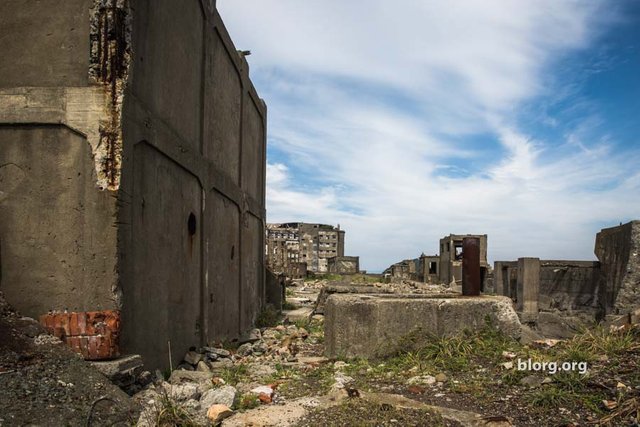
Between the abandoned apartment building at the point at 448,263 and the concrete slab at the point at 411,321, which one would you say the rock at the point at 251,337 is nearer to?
the concrete slab at the point at 411,321

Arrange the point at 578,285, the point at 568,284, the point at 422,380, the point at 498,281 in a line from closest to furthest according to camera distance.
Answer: the point at 422,380 → the point at 578,285 → the point at 568,284 → the point at 498,281

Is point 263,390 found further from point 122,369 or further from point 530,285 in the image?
point 530,285

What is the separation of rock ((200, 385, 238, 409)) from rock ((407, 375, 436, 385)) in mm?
1798

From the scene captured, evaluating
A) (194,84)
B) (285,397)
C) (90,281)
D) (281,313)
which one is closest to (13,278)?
(90,281)

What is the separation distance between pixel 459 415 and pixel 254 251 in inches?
305

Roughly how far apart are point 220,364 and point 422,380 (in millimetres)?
2921

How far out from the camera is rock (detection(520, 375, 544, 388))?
14.0ft

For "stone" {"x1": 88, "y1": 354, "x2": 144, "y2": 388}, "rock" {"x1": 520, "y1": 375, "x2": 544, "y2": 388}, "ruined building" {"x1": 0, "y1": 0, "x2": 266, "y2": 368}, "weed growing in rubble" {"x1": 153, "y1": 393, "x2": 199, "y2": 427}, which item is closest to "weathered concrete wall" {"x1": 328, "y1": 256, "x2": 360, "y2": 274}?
"ruined building" {"x1": 0, "y1": 0, "x2": 266, "y2": 368}

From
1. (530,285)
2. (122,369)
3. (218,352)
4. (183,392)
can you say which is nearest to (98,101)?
(122,369)

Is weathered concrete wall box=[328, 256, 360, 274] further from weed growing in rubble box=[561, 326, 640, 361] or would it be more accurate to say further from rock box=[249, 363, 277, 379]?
weed growing in rubble box=[561, 326, 640, 361]

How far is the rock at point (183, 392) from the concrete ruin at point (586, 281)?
386 inches

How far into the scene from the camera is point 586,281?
14.4 metres

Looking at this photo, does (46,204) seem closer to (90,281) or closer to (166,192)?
(90,281)

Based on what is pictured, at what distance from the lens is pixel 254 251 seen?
11.0 meters
